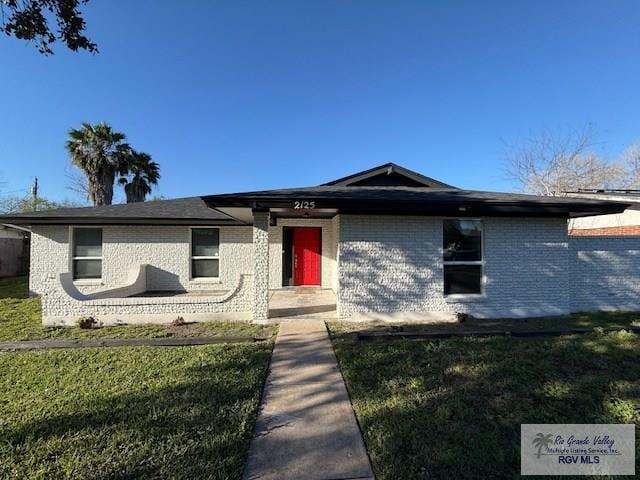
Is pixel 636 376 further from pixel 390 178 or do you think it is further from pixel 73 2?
pixel 73 2

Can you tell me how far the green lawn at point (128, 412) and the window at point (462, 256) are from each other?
4855mm

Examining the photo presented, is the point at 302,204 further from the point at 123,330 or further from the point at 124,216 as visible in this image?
the point at 124,216

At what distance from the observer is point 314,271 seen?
12.7 metres

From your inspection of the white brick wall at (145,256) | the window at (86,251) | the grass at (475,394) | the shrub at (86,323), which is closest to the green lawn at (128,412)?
the grass at (475,394)

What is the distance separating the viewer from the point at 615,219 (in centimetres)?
1440

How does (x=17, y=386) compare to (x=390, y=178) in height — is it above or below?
below

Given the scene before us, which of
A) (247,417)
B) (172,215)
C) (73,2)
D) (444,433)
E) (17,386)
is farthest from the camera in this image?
(172,215)

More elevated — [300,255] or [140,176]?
[140,176]

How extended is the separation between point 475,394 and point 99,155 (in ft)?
66.6

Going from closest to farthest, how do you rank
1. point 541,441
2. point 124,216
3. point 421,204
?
point 541,441, point 421,204, point 124,216

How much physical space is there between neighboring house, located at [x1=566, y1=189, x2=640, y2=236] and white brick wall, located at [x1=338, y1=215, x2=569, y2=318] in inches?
244

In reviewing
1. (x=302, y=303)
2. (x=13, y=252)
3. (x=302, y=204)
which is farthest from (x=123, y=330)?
(x=13, y=252)

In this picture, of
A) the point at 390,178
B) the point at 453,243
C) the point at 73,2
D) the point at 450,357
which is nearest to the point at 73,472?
the point at 450,357

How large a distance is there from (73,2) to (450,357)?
304 inches
